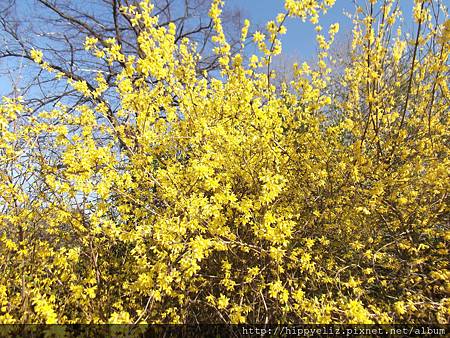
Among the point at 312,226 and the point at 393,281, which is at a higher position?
the point at 312,226

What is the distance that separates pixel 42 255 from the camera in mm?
2557

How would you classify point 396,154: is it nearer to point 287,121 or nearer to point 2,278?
point 287,121

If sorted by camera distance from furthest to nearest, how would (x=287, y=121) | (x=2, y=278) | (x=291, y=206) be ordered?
(x=287, y=121) < (x=291, y=206) < (x=2, y=278)

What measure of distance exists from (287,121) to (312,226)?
1.05 metres

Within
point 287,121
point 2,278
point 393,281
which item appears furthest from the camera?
point 287,121

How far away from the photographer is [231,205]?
2057 mm

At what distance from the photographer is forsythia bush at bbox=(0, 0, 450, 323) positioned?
208cm

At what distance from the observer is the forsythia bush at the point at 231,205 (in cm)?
208

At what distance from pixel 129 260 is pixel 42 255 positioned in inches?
27.9

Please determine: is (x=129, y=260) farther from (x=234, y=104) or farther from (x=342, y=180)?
(x=342, y=180)

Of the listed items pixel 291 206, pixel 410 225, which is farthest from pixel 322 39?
pixel 410 225

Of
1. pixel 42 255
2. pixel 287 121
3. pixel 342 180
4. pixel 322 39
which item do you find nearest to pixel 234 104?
pixel 287 121

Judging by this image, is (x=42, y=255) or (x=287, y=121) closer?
(x=42, y=255)

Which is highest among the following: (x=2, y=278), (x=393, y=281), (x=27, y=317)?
(x=393, y=281)
